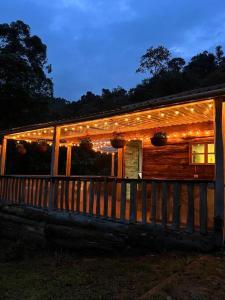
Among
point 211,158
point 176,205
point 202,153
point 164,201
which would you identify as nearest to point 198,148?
point 202,153

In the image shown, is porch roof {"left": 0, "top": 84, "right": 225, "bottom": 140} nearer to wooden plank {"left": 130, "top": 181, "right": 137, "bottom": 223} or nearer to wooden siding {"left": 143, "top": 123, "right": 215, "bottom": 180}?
wooden siding {"left": 143, "top": 123, "right": 215, "bottom": 180}

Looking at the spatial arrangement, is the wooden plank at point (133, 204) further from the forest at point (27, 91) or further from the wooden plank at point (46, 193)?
the forest at point (27, 91)

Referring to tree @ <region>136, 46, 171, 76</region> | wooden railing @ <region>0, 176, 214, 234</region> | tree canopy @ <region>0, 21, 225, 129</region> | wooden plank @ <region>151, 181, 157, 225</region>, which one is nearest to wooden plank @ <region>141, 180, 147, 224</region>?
wooden railing @ <region>0, 176, 214, 234</region>

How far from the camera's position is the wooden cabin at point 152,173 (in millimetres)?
6406

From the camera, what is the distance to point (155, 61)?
147 ft

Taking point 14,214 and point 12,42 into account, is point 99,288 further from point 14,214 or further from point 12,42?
point 12,42

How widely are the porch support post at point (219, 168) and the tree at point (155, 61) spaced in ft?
126

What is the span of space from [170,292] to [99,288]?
4.47 feet

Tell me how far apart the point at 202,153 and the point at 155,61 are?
36197mm

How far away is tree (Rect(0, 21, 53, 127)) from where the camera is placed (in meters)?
24.5

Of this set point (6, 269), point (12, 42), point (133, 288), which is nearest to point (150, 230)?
point (133, 288)

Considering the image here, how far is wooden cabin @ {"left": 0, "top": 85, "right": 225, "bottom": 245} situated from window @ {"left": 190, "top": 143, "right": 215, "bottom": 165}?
30mm

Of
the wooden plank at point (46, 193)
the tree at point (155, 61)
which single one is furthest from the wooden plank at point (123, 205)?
the tree at point (155, 61)

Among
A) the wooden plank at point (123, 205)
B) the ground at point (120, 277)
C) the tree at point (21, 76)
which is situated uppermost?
the tree at point (21, 76)
